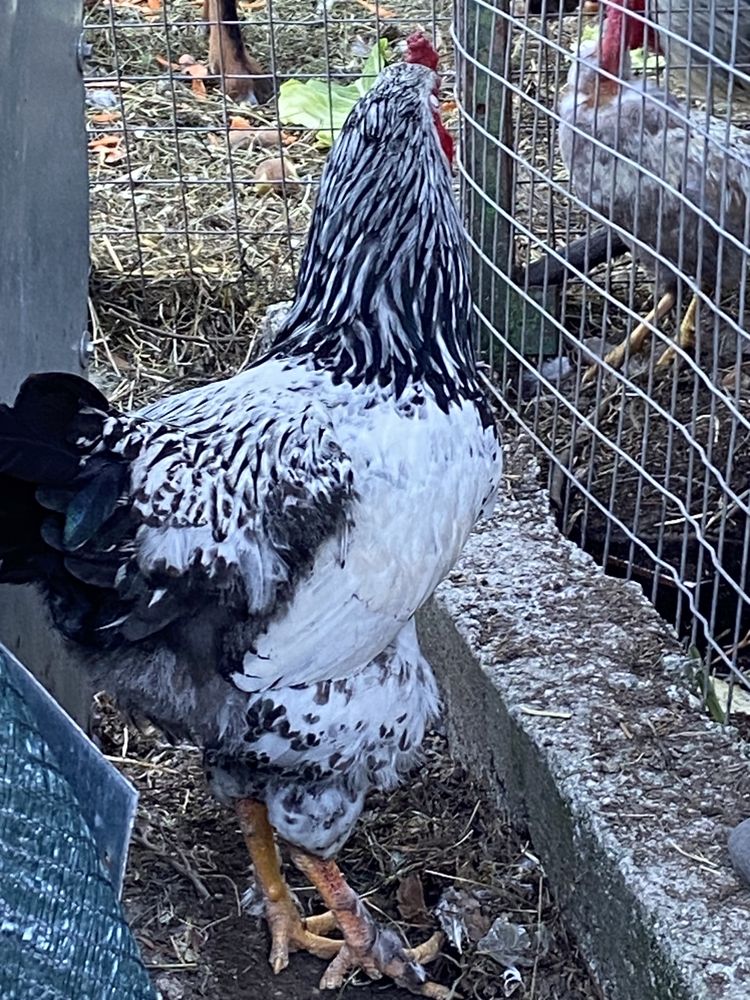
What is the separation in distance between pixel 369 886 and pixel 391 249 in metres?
1.41

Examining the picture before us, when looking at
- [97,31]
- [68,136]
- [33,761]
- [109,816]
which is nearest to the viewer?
[33,761]

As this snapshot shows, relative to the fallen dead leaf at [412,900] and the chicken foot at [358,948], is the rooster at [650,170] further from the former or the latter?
the chicken foot at [358,948]

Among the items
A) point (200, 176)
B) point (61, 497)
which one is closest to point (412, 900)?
point (61, 497)

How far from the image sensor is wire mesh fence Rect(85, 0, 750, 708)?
3.55 metres

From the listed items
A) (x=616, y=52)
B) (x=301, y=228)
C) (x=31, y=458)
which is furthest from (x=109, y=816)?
(x=301, y=228)

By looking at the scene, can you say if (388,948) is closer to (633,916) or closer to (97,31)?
(633,916)

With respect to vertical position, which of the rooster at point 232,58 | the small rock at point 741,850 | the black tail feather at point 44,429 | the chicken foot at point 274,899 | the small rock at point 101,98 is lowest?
the chicken foot at point 274,899

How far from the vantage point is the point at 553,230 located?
13.4ft

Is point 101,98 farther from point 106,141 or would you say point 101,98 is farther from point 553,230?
point 553,230

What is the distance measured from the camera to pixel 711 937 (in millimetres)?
2432

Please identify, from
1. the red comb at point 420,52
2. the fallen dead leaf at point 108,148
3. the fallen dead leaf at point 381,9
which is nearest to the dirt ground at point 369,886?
the red comb at point 420,52

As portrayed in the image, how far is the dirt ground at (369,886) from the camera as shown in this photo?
9.41 ft

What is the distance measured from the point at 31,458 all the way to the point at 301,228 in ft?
10.5

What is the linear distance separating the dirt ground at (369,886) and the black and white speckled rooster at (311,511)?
0.33 ft
